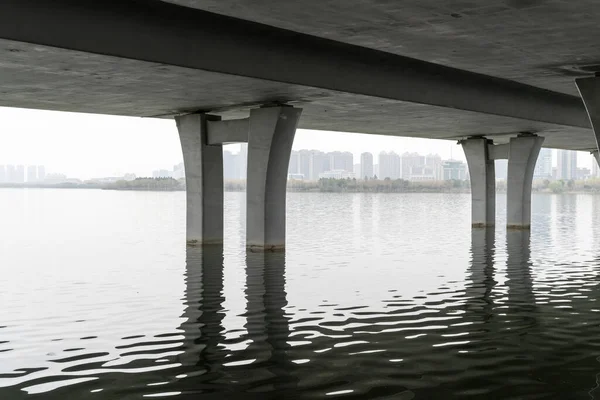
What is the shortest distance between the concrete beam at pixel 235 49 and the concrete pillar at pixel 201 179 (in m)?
10.2

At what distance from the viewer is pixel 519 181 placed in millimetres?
51875

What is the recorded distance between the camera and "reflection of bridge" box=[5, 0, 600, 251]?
61.2 ft

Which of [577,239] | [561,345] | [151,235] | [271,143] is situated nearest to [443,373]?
[561,345]

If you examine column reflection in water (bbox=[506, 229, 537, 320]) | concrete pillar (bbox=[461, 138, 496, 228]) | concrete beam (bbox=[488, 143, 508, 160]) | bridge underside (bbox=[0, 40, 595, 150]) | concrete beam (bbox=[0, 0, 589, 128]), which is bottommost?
column reflection in water (bbox=[506, 229, 537, 320])

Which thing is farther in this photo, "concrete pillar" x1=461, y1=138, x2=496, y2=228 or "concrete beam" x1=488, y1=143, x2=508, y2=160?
"concrete pillar" x1=461, y1=138, x2=496, y2=228

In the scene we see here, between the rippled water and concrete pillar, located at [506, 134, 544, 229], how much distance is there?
19795 millimetres

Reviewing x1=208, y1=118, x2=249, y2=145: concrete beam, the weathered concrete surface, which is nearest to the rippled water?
x1=208, y1=118, x2=249, y2=145: concrete beam

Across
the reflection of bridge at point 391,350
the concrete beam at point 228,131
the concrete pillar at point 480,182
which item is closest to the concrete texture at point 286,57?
the concrete beam at point 228,131

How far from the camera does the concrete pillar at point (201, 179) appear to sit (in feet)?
115

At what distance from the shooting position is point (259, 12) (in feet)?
61.5

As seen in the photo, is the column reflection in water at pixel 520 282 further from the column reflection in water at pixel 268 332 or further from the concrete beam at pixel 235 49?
the concrete beam at pixel 235 49

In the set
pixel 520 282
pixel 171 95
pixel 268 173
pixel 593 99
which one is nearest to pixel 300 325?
pixel 520 282

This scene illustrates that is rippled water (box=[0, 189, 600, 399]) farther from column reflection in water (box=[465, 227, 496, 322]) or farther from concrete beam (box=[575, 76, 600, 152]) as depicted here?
concrete beam (box=[575, 76, 600, 152])

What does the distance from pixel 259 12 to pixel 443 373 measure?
10.2 m
